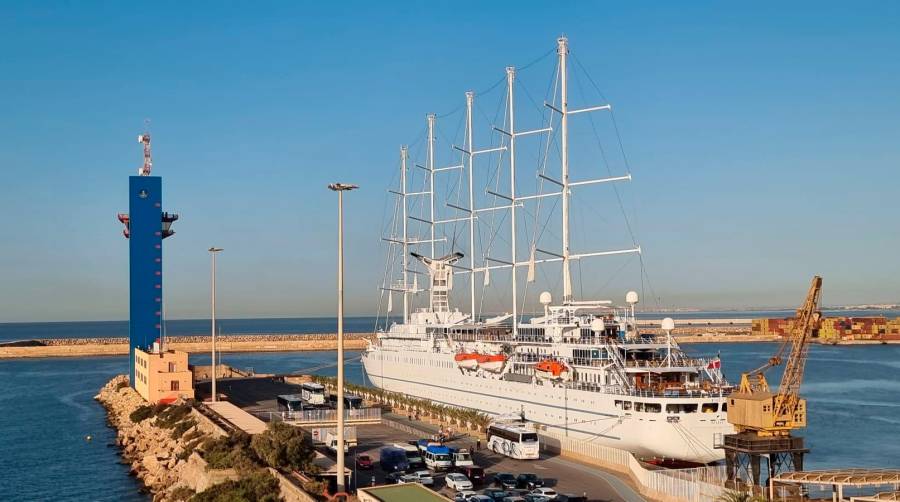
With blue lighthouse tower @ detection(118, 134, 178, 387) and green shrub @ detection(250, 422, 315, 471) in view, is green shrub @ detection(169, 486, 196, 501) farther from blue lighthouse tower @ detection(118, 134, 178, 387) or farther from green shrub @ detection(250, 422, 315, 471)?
blue lighthouse tower @ detection(118, 134, 178, 387)

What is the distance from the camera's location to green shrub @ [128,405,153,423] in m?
53.6

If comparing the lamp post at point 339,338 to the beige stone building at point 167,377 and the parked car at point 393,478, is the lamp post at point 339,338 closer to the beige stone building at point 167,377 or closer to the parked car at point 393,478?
the parked car at point 393,478

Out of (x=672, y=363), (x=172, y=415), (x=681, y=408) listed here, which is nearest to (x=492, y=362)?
(x=672, y=363)

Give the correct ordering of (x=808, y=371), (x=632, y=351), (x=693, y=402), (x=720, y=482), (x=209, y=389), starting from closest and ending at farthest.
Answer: (x=720, y=482)
(x=693, y=402)
(x=632, y=351)
(x=209, y=389)
(x=808, y=371)

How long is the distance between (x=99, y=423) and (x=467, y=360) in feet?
96.3

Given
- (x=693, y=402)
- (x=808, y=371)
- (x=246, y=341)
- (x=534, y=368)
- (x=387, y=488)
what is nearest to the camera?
(x=387, y=488)

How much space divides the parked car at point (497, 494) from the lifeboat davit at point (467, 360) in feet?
93.3

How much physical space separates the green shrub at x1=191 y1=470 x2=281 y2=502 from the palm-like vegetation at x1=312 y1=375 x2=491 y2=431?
1718 cm

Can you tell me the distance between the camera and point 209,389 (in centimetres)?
6366

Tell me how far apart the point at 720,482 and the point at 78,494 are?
30.2 m

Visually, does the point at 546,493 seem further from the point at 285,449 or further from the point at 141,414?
the point at 141,414

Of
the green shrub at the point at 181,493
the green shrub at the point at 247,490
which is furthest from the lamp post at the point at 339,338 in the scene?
the green shrub at the point at 181,493

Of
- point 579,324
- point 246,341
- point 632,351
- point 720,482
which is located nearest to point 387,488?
point 720,482

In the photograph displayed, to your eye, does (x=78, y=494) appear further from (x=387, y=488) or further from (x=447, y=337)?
(x=447, y=337)
